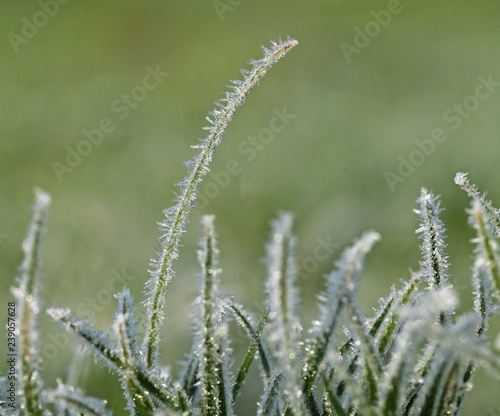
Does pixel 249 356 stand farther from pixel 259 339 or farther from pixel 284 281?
pixel 284 281

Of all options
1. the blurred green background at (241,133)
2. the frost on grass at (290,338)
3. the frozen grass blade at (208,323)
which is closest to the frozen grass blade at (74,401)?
the frost on grass at (290,338)

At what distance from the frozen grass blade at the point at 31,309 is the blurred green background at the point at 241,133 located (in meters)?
1.35

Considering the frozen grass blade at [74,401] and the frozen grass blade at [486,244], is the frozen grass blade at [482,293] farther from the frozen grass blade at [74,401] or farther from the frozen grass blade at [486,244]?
the frozen grass blade at [74,401]

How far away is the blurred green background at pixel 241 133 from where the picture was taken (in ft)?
7.95

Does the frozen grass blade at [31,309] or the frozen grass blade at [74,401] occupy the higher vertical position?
the frozen grass blade at [31,309]

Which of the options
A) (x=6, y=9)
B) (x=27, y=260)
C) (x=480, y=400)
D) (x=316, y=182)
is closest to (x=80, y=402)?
(x=27, y=260)

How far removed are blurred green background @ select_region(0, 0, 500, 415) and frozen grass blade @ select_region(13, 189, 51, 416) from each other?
135 centimetres

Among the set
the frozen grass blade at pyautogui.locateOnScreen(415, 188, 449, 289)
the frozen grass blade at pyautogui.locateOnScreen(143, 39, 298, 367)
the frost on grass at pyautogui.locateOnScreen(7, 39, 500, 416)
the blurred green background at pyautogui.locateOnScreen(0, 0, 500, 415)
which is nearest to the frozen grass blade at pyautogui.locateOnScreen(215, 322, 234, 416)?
the frost on grass at pyautogui.locateOnScreen(7, 39, 500, 416)

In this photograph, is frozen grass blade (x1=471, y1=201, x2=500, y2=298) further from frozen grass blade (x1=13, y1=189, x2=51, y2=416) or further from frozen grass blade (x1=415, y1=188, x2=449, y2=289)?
frozen grass blade (x1=13, y1=189, x2=51, y2=416)

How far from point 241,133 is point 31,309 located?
9.57ft

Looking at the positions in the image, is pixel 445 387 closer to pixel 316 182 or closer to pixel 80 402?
pixel 80 402

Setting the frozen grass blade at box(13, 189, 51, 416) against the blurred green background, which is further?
the blurred green background

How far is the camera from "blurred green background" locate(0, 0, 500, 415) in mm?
2422

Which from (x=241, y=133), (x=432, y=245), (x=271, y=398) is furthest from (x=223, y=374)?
(x=241, y=133)
